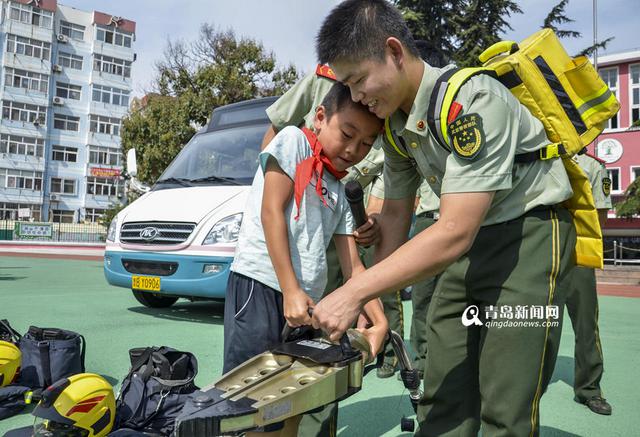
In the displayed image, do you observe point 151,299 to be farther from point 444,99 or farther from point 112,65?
point 112,65

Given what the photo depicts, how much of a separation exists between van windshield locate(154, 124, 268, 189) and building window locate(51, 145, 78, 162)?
146ft

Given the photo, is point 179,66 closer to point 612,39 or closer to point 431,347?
point 612,39

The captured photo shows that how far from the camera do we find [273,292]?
2.12m

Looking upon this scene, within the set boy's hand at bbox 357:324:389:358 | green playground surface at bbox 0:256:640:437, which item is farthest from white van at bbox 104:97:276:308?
boy's hand at bbox 357:324:389:358

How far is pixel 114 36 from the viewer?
49219 mm

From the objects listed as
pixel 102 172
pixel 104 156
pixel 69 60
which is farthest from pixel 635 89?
pixel 69 60

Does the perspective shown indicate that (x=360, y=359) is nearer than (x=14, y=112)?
Yes

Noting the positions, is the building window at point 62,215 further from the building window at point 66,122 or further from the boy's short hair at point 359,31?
the boy's short hair at point 359,31

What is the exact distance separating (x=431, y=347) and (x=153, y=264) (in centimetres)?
443

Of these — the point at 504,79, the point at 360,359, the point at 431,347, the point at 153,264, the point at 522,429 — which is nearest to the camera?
the point at 360,359

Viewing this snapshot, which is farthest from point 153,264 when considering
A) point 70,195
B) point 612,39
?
point 70,195

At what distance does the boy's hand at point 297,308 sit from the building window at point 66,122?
164ft

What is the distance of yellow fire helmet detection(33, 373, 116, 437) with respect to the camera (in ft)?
8.08

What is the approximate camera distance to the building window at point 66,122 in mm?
46219
